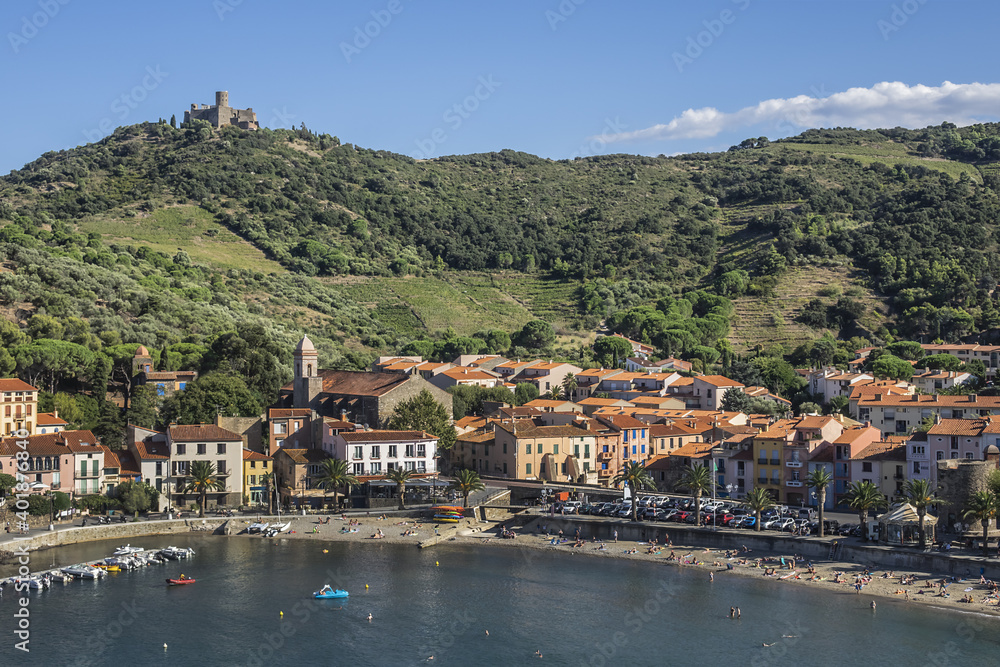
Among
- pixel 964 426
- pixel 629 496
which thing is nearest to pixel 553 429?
pixel 629 496

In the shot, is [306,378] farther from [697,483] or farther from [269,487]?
[697,483]

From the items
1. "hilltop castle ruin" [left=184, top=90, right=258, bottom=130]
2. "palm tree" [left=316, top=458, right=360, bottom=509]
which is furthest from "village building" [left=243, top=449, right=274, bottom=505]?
"hilltop castle ruin" [left=184, top=90, right=258, bottom=130]

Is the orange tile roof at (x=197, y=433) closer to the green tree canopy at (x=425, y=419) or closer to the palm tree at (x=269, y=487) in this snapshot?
the palm tree at (x=269, y=487)

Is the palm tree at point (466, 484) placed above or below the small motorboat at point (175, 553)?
above

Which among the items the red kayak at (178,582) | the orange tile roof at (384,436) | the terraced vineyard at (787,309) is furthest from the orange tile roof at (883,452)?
the terraced vineyard at (787,309)

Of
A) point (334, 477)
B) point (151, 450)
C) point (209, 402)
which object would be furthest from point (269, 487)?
point (209, 402)

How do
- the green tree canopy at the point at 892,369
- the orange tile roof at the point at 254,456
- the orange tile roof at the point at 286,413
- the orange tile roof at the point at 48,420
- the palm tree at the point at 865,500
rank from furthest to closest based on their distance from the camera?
the green tree canopy at the point at 892,369
the orange tile roof at the point at 286,413
the orange tile roof at the point at 254,456
the orange tile roof at the point at 48,420
the palm tree at the point at 865,500
